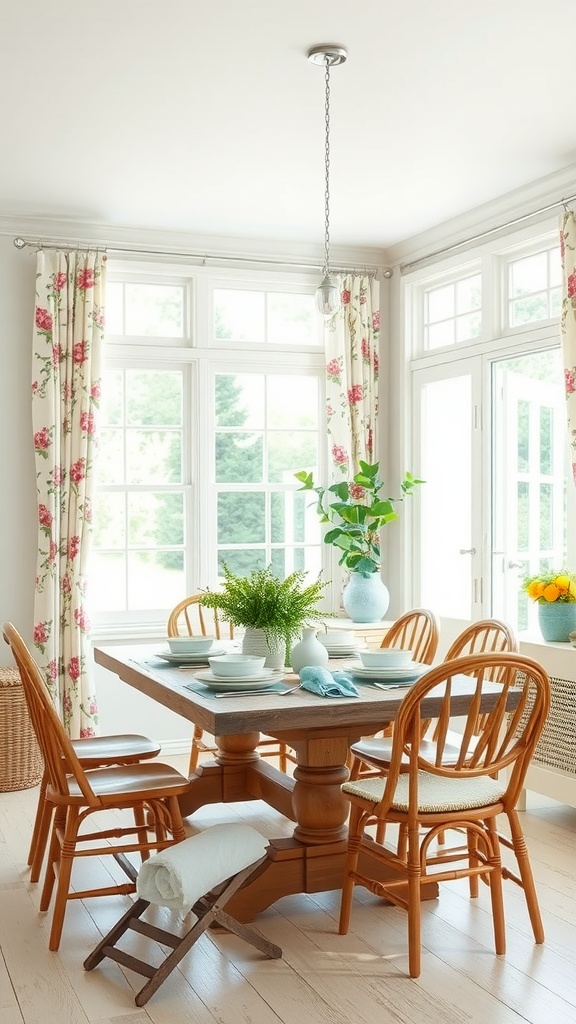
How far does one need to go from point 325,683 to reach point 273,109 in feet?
7.58

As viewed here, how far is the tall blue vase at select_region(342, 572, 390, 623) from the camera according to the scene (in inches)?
223

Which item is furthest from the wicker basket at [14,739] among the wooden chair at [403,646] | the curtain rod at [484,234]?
the curtain rod at [484,234]

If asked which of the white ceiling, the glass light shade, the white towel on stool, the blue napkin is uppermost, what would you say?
the white ceiling

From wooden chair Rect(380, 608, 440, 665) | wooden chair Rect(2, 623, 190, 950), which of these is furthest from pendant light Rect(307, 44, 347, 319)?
wooden chair Rect(2, 623, 190, 950)

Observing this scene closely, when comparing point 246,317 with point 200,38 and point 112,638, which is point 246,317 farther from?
point 200,38

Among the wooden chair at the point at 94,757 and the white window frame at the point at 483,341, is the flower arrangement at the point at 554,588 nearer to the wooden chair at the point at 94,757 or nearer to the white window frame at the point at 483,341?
the white window frame at the point at 483,341

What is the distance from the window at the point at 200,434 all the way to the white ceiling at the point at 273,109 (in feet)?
1.52

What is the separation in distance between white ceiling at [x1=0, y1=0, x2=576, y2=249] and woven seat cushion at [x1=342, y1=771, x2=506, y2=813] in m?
2.36

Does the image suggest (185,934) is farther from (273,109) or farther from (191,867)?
(273,109)

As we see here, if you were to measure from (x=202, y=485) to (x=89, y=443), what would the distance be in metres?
0.75

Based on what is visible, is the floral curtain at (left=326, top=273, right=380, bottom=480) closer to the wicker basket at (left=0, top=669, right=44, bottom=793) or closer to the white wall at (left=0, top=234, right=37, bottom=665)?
the white wall at (left=0, top=234, right=37, bottom=665)

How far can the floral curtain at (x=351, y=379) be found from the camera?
6.10 metres

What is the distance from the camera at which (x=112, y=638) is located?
18.7 ft

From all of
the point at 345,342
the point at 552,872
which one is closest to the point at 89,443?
the point at 345,342
